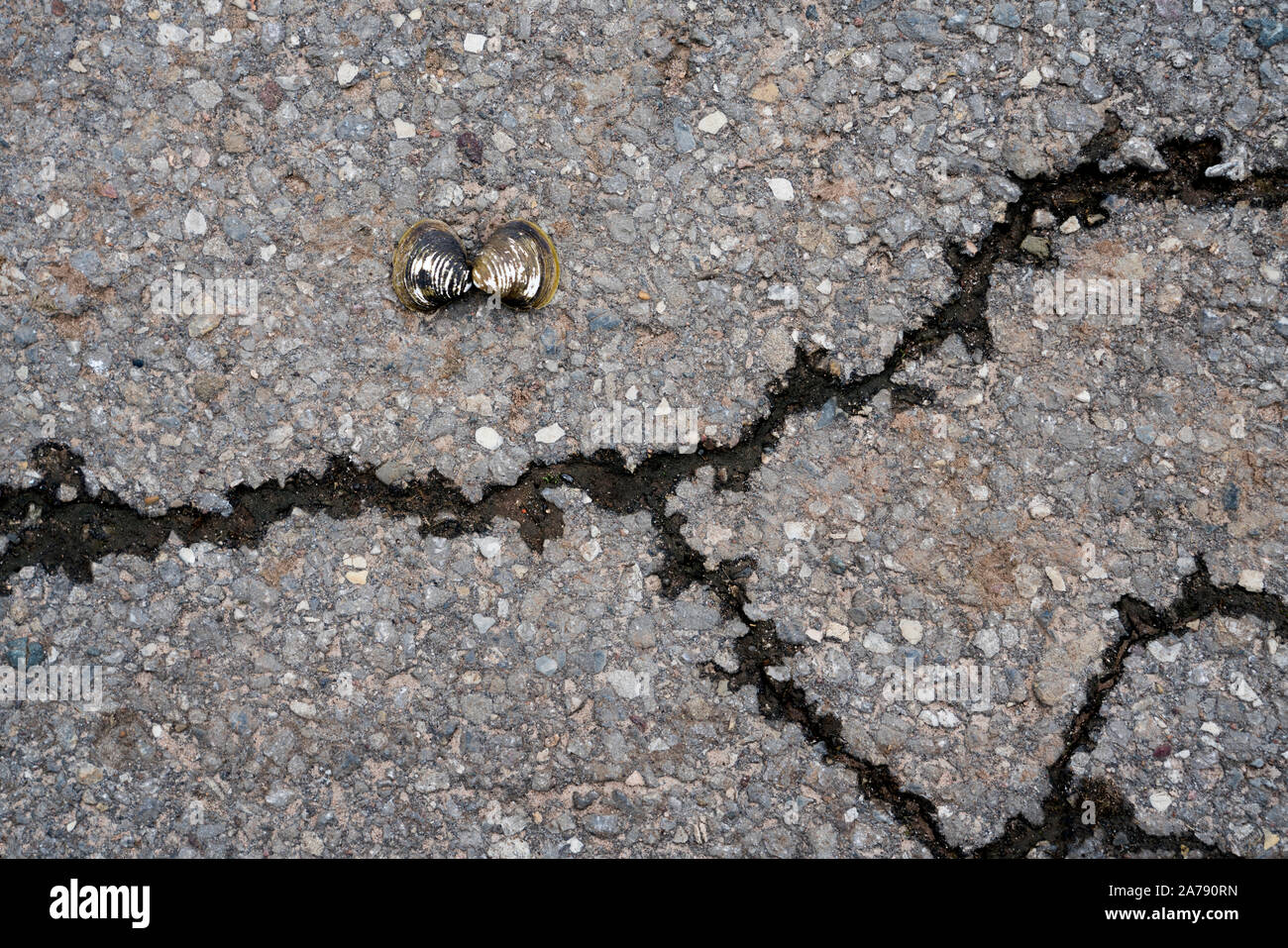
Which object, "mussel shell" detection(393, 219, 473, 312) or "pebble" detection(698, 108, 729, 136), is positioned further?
"pebble" detection(698, 108, 729, 136)

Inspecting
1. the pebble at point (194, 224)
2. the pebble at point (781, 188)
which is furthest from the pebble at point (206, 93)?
the pebble at point (781, 188)

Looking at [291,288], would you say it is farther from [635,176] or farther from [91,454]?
[635,176]

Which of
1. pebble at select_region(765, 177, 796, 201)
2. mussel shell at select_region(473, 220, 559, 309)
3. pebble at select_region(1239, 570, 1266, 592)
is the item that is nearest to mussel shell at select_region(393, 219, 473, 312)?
mussel shell at select_region(473, 220, 559, 309)

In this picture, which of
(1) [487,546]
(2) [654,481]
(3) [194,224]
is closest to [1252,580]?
(2) [654,481]

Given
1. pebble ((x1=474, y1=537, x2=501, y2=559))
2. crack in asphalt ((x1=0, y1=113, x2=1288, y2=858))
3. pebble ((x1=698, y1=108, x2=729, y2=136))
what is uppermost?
pebble ((x1=698, y1=108, x2=729, y2=136))

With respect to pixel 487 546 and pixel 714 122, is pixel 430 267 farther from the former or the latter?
pixel 714 122

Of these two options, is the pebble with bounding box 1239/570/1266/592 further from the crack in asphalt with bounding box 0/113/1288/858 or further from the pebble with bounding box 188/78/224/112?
the pebble with bounding box 188/78/224/112

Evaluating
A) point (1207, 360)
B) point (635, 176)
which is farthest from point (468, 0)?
point (1207, 360)
